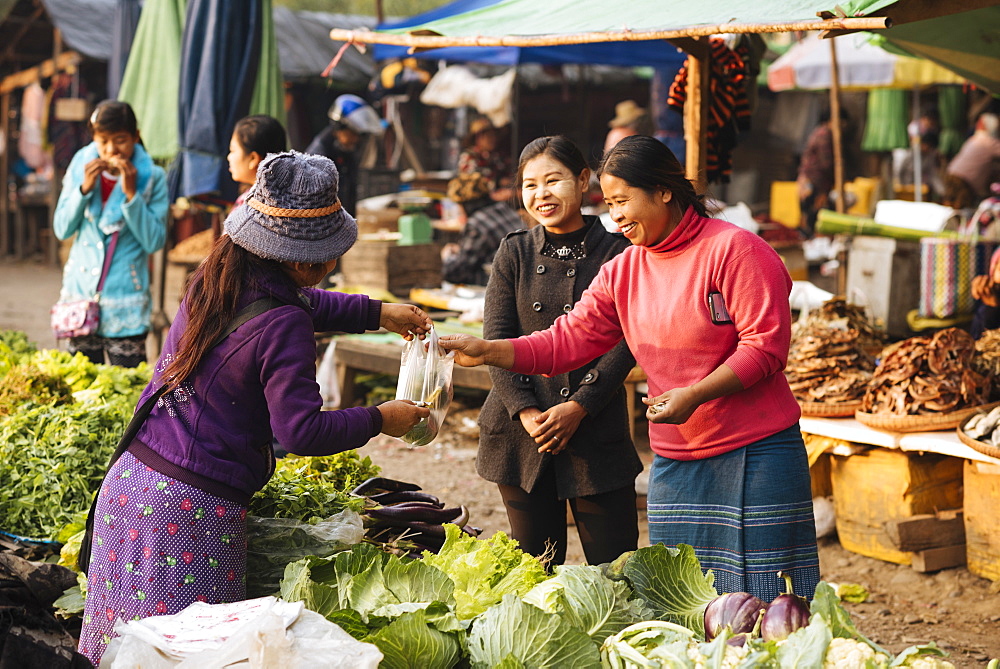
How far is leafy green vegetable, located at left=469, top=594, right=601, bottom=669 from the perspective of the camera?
6.13 feet

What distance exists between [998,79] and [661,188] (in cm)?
399

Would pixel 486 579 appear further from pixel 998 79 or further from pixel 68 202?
pixel 998 79

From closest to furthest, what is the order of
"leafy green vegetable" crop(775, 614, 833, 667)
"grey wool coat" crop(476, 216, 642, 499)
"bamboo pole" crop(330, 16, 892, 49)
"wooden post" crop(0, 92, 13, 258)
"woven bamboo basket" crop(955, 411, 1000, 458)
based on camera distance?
1. "leafy green vegetable" crop(775, 614, 833, 667)
2. "grey wool coat" crop(476, 216, 642, 499)
3. "bamboo pole" crop(330, 16, 892, 49)
4. "woven bamboo basket" crop(955, 411, 1000, 458)
5. "wooden post" crop(0, 92, 13, 258)

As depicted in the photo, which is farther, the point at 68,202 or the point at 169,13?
the point at 169,13

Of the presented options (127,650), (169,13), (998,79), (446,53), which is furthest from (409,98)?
(127,650)

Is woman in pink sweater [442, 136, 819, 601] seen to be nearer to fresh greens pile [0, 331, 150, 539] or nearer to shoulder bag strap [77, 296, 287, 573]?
shoulder bag strap [77, 296, 287, 573]

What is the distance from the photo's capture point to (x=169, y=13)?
286 inches

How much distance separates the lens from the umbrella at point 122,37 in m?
9.13

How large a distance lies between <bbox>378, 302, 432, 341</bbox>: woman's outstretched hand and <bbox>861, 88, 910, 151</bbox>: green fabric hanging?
1316 cm

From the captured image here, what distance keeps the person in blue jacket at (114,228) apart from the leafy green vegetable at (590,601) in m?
3.60

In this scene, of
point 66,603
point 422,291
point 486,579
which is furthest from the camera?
point 422,291

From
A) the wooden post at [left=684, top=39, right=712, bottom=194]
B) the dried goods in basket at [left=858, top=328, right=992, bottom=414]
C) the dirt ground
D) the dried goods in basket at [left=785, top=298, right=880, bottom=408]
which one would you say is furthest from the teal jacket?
the dried goods in basket at [left=858, top=328, right=992, bottom=414]

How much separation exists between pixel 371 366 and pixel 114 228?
2.18 meters

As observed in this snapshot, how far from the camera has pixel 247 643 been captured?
1719 millimetres
